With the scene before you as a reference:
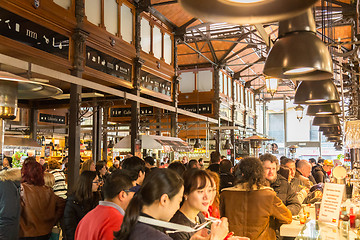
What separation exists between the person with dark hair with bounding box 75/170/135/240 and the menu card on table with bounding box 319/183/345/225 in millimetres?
2013

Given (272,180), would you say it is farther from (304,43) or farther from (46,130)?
(46,130)

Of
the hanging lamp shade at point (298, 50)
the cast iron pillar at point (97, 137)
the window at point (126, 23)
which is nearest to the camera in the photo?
the hanging lamp shade at point (298, 50)

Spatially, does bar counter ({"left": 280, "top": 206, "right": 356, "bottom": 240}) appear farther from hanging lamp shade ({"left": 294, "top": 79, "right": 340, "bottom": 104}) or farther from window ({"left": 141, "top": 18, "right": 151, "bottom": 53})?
window ({"left": 141, "top": 18, "right": 151, "bottom": 53})

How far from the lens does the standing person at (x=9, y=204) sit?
4.26 meters

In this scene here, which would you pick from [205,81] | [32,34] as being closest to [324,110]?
[32,34]

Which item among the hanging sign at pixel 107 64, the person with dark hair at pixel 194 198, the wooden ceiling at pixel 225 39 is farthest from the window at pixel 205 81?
the person with dark hair at pixel 194 198

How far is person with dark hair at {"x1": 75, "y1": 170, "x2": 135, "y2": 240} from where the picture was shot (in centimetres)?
258

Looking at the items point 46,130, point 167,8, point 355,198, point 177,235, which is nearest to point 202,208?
point 177,235

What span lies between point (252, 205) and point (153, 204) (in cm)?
206

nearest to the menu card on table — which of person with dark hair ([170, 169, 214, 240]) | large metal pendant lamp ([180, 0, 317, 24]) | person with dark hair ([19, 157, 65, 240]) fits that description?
person with dark hair ([170, 169, 214, 240])

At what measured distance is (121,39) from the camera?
36.6 ft

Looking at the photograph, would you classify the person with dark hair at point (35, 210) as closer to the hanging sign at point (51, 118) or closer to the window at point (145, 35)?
the window at point (145, 35)

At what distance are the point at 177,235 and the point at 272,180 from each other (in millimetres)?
2454

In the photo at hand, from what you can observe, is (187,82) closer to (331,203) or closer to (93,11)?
(93,11)
